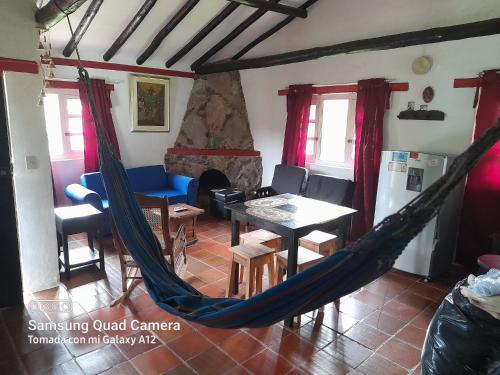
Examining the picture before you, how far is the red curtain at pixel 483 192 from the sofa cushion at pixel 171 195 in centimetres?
332

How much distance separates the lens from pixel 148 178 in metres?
5.02

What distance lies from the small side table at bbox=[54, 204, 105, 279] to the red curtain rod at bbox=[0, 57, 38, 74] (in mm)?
1241

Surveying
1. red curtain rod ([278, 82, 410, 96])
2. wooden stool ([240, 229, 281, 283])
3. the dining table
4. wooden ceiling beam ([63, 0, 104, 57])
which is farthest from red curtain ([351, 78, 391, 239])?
wooden ceiling beam ([63, 0, 104, 57])

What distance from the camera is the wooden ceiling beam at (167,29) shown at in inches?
153

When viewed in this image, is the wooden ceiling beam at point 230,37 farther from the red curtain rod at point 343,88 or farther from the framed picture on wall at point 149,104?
the red curtain rod at point 343,88

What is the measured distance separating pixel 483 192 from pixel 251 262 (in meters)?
2.34

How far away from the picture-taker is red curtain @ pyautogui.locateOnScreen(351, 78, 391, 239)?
381 centimetres

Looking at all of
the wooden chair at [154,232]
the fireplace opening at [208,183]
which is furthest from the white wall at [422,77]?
the wooden chair at [154,232]

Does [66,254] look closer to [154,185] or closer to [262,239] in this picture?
[262,239]

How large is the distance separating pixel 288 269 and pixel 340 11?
3.25 m

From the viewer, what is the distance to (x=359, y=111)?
3982mm

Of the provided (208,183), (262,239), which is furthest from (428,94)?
(208,183)

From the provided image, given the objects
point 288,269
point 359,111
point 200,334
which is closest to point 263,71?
point 359,111

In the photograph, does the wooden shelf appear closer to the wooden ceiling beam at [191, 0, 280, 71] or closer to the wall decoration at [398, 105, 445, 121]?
the wall decoration at [398, 105, 445, 121]
